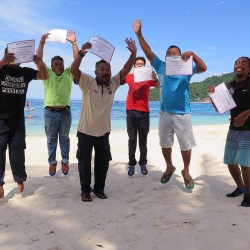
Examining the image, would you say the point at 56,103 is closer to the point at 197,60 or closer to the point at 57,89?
the point at 57,89

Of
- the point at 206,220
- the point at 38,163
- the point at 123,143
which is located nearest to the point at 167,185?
the point at 206,220

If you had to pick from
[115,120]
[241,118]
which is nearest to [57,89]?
[241,118]

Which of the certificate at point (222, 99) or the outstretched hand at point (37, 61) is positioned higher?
the outstretched hand at point (37, 61)

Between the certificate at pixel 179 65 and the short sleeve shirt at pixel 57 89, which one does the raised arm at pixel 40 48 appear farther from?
the certificate at pixel 179 65

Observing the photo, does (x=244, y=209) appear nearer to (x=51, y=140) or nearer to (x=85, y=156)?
(x=85, y=156)

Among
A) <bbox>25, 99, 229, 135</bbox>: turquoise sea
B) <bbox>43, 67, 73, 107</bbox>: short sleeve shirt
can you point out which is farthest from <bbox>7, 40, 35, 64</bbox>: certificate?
<bbox>25, 99, 229, 135</bbox>: turquoise sea

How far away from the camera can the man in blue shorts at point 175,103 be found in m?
4.47

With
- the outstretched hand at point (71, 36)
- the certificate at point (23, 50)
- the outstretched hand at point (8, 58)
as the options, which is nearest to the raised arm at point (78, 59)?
the certificate at point (23, 50)

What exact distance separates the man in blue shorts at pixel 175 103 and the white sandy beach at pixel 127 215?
2.06ft

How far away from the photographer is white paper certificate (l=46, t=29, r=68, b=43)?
15.8 feet

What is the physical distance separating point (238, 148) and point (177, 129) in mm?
954

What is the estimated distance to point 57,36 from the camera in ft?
15.8

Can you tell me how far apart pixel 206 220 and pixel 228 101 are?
167 centimetres

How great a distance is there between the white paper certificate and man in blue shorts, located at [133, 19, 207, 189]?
1.22m
